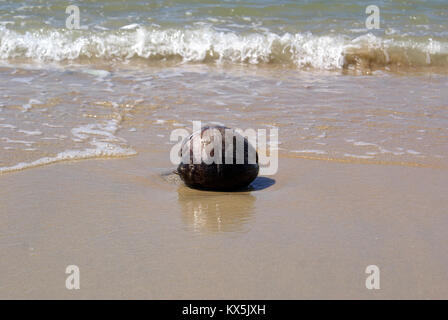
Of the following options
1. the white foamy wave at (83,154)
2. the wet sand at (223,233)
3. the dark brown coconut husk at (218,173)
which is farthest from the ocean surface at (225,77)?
the dark brown coconut husk at (218,173)

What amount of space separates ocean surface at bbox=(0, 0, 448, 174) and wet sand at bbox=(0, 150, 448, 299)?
1.72 ft

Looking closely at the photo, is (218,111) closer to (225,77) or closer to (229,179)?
(225,77)

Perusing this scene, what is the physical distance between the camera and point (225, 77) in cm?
888

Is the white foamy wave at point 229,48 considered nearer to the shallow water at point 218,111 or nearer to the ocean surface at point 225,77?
the ocean surface at point 225,77

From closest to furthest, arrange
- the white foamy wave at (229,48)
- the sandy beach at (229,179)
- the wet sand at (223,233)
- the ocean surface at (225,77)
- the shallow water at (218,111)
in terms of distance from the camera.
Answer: the wet sand at (223,233), the sandy beach at (229,179), the shallow water at (218,111), the ocean surface at (225,77), the white foamy wave at (229,48)

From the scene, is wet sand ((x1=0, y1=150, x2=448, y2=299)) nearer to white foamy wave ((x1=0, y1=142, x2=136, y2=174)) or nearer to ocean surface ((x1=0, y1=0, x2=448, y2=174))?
white foamy wave ((x1=0, y1=142, x2=136, y2=174))

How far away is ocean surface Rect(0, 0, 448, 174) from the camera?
18.7ft

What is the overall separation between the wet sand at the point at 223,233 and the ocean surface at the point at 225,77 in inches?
20.7

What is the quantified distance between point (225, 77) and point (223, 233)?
540 cm

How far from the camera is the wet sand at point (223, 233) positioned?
3.10 metres

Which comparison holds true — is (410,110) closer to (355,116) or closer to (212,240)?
(355,116)

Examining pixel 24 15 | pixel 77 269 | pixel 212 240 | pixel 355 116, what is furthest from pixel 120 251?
pixel 24 15

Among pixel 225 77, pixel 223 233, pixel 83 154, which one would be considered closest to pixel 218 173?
pixel 223 233

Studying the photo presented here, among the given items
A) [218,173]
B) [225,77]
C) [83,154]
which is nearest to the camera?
[218,173]
